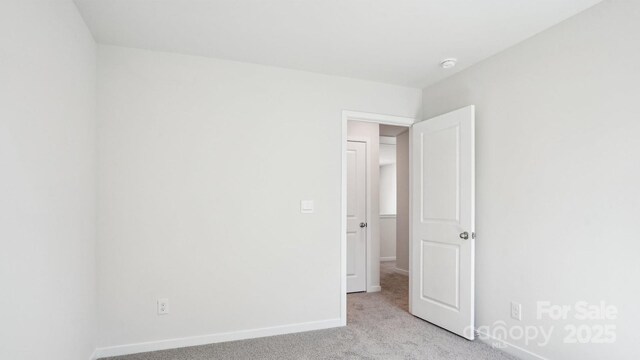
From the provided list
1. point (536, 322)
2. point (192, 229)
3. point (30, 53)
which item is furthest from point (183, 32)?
point (536, 322)

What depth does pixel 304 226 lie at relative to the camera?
324cm

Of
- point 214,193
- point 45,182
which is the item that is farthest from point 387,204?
Result: point 45,182

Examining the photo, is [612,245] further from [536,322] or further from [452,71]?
[452,71]

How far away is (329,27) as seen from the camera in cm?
245

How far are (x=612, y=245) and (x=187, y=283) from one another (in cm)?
301

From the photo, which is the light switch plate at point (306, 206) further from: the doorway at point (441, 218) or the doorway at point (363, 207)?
the doorway at point (363, 207)

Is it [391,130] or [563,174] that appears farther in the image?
[391,130]

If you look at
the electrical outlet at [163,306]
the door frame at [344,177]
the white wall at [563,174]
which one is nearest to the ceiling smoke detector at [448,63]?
the white wall at [563,174]

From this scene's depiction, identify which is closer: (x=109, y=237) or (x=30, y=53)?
(x=30, y=53)

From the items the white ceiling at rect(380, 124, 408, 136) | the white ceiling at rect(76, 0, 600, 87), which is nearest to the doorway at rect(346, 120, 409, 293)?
the white ceiling at rect(380, 124, 408, 136)

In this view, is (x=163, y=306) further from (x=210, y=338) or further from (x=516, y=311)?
(x=516, y=311)

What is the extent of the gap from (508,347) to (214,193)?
2691 millimetres

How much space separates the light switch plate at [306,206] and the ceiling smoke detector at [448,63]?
173 centimetres

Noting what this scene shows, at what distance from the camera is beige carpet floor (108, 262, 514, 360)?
265 centimetres
